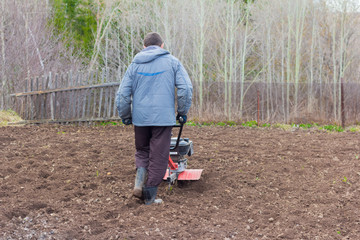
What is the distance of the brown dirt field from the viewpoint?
3.75 meters

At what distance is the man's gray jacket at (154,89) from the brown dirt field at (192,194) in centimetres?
96

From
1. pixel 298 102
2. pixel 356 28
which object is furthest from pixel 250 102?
pixel 356 28

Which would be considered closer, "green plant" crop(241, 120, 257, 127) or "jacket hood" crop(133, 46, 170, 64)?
"jacket hood" crop(133, 46, 170, 64)

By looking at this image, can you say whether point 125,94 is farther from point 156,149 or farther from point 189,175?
point 189,175

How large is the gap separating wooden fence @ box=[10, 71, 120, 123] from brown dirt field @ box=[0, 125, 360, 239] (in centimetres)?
357

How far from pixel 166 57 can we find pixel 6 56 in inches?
550

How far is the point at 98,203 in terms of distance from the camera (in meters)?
4.54

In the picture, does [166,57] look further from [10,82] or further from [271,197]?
[10,82]

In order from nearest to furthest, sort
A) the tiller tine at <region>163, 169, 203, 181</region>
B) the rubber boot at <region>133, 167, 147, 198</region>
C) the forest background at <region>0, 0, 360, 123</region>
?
the rubber boot at <region>133, 167, 147, 198</region>
the tiller tine at <region>163, 169, 203, 181</region>
the forest background at <region>0, 0, 360, 123</region>

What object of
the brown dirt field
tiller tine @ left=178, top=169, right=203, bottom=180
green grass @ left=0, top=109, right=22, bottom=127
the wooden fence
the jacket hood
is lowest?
the brown dirt field

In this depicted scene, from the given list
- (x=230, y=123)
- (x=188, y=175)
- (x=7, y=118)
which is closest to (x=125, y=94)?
(x=188, y=175)

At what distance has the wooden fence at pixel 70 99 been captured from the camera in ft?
37.7

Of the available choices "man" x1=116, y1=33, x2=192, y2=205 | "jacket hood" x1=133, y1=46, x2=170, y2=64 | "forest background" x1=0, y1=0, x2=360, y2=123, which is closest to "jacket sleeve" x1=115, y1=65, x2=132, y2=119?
"man" x1=116, y1=33, x2=192, y2=205

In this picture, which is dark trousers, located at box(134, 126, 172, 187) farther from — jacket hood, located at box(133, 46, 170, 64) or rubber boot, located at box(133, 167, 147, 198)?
jacket hood, located at box(133, 46, 170, 64)
